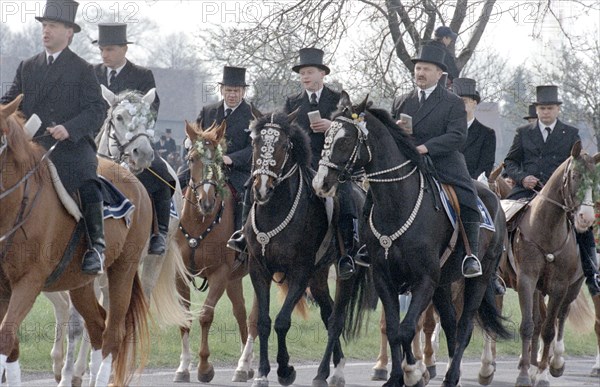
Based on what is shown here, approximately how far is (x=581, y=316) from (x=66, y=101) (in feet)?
25.6

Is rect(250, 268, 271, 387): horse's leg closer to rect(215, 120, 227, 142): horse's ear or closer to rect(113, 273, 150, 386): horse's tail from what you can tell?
rect(113, 273, 150, 386): horse's tail

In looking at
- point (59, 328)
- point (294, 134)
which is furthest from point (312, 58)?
point (59, 328)

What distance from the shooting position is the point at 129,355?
9.93 meters

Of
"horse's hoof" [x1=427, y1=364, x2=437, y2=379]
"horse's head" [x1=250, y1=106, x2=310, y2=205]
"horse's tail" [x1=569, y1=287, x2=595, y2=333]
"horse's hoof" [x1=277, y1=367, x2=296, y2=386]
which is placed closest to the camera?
"horse's head" [x1=250, y1=106, x2=310, y2=205]

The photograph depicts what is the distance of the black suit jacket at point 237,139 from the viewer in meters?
13.2

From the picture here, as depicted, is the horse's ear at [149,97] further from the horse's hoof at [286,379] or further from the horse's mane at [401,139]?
the horse's hoof at [286,379]

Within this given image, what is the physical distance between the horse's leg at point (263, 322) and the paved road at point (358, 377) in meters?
1.04

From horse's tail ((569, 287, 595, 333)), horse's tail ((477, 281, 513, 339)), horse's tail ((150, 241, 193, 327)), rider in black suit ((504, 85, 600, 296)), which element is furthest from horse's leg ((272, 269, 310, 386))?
horse's tail ((569, 287, 595, 333))

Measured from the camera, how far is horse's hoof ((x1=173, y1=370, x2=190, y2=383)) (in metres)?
11.6

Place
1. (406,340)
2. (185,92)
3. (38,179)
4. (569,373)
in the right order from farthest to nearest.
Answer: (185,92) → (569,373) → (406,340) → (38,179)

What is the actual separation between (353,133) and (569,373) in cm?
562

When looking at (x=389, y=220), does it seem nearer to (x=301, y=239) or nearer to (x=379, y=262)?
(x=379, y=262)

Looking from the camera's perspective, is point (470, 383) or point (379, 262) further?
point (470, 383)

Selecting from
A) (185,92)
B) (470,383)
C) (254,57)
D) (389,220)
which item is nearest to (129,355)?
(389,220)
